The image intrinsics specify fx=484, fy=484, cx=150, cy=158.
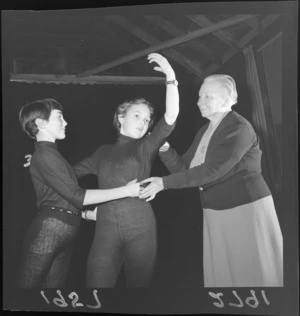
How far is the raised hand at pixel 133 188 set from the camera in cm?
190

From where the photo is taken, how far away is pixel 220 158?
1.88 meters

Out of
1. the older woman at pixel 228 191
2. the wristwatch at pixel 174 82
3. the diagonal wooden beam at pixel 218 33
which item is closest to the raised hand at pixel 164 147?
the older woman at pixel 228 191

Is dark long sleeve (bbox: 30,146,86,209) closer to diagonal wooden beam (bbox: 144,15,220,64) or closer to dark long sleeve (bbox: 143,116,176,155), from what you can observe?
dark long sleeve (bbox: 143,116,176,155)

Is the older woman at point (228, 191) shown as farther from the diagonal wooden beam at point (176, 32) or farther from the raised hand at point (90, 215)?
the raised hand at point (90, 215)

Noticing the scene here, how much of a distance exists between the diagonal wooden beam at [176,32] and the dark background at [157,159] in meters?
0.07

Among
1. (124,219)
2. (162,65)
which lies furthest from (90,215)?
(162,65)

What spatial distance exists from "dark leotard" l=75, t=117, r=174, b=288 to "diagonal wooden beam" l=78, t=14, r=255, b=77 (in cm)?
29

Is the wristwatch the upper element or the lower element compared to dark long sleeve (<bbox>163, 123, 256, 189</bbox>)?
upper

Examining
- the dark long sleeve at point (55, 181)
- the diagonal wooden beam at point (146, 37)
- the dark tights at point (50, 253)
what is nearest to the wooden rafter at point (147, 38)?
the diagonal wooden beam at point (146, 37)

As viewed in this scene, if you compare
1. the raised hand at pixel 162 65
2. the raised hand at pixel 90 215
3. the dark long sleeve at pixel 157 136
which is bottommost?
the raised hand at pixel 90 215

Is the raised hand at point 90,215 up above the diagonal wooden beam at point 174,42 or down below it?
below

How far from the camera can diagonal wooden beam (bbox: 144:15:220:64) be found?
192 centimetres

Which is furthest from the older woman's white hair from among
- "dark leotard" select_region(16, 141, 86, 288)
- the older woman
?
"dark leotard" select_region(16, 141, 86, 288)

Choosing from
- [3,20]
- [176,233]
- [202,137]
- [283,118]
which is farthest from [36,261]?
[283,118]
